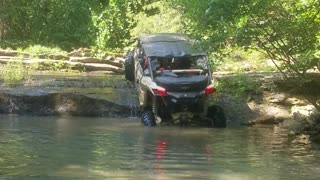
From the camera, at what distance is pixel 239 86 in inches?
712

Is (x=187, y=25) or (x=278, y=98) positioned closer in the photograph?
(x=187, y=25)

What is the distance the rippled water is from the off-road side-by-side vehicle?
0.71 metres

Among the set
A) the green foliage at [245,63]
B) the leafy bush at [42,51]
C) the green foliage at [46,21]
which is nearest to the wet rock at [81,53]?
the leafy bush at [42,51]

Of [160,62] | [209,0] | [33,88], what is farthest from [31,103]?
[209,0]

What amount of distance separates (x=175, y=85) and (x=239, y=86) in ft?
12.2

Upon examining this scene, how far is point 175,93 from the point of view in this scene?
1499 centimetres

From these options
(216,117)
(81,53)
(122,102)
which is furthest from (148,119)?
(81,53)

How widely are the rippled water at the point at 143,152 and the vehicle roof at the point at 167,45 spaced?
7.58 ft

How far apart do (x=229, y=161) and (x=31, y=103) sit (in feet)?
26.9

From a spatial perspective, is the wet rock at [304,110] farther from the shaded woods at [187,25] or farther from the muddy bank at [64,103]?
the muddy bank at [64,103]

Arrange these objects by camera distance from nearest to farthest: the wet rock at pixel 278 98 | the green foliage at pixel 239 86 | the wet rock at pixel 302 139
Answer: the wet rock at pixel 302 139 < the wet rock at pixel 278 98 < the green foliage at pixel 239 86

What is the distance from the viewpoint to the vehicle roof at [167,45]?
16234 mm

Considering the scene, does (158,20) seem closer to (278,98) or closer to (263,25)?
(278,98)

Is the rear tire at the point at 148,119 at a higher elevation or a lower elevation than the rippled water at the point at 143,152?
higher
